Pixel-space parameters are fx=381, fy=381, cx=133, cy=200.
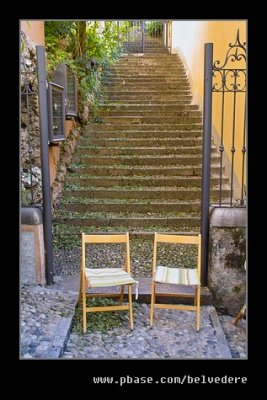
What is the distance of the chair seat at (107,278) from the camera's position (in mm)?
3053

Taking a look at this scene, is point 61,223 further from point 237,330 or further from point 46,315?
point 237,330

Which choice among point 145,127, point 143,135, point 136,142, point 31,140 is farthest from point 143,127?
point 31,140

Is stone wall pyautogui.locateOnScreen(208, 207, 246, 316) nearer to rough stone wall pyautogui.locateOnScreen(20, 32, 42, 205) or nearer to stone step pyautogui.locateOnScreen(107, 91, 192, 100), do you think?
rough stone wall pyautogui.locateOnScreen(20, 32, 42, 205)

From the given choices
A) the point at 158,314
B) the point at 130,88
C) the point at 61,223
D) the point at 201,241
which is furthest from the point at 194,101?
the point at 158,314

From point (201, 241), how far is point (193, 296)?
535mm

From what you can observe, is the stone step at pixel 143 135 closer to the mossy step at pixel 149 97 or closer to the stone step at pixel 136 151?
the stone step at pixel 136 151

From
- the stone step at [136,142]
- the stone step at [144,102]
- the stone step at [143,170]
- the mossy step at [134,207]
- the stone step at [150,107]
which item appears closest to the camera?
the mossy step at [134,207]

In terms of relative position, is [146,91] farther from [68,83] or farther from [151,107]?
[68,83]

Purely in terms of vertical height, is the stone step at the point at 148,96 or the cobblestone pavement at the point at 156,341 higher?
the stone step at the point at 148,96

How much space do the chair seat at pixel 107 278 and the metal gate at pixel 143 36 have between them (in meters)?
10.7

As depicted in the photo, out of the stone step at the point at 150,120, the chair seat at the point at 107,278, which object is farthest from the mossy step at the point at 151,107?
the chair seat at the point at 107,278

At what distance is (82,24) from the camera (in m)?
7.29

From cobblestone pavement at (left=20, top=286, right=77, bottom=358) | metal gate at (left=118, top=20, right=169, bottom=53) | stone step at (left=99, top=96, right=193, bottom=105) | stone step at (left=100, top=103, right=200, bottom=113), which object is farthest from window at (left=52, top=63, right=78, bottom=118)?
metal gate at (left=118, top=20, right=169, bottom=53)

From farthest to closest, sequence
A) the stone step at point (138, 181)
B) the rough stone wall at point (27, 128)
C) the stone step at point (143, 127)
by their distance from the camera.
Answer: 1. the stone step at point (143, 127)
2. the stone step at point (138, 181)
3. the rough stone wall at point (27, 128)
